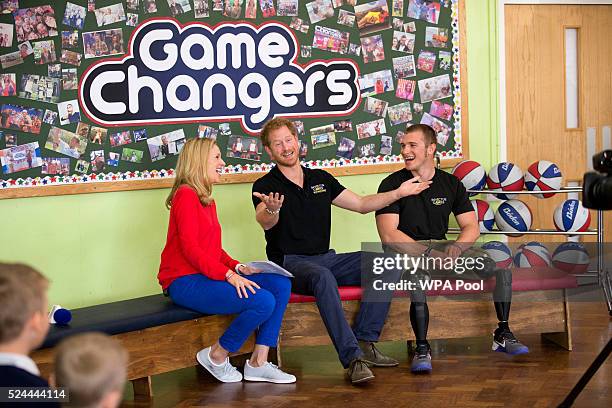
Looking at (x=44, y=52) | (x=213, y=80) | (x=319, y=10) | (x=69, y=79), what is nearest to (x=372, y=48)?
(x=319, y=10)

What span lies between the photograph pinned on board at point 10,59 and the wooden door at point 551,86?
10.1 ft

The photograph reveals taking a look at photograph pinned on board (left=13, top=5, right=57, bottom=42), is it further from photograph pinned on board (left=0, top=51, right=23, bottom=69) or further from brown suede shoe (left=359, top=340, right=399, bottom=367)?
brown suede shoe (left=359, top=340, right=399, bottom=367)

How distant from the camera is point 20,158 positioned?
4.73 m

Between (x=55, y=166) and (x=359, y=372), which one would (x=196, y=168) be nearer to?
(x=55, y=166)

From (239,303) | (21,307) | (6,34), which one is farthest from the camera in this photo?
(6,34)

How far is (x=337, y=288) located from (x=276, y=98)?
4.76 ft

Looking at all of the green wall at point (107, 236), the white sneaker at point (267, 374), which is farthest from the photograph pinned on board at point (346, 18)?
the white sneaker at point (267, 374)

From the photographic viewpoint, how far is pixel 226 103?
5.25 meters

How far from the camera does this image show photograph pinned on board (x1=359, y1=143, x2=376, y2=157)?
5.61m

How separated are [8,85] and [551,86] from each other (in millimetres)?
3458

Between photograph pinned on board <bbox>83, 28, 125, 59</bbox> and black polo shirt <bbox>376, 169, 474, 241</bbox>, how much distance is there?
1.61m

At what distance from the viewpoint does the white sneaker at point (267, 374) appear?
167 inches

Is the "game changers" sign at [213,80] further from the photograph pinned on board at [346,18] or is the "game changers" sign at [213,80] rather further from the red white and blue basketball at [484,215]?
the red white and blue basketball at [484,215]

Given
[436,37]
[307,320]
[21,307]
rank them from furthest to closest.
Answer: [436,37] → [307,320] → [21,307]
